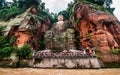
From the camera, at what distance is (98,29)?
107 ft

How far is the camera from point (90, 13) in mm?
34906

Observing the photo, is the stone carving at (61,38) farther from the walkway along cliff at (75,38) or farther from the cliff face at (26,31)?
the cliff face at (26,31)

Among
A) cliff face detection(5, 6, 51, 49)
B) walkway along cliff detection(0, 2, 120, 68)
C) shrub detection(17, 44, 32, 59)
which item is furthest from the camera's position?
cliff face detection(5, 6, 51, 49)

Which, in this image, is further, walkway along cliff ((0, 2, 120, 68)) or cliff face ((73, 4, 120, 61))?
cliff face ((73, 4, 120, 61))

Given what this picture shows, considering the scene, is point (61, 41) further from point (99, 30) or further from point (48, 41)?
point (99, 30)

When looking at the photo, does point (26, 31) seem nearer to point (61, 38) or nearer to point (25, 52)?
point (25, 52)

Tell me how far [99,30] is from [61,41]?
9.29 m

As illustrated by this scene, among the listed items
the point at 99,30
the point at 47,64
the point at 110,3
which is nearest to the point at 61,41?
the point at 99,30

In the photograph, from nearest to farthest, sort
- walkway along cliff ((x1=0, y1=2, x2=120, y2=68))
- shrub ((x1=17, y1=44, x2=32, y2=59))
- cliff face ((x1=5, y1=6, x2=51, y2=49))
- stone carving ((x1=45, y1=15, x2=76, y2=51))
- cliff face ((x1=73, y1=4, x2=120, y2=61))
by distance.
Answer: walkway along cliff ((x1=0, y1=2, x2=120, y2=68)), shrub ((x1=17, y1=44, x2=32, y2=59)), cliff face ((x1=73, y1=4, x2=120, y2=61)), cliff face ((x1=5, y1=6, x2=51, y2=49)), stone carving ((x1=45, y1=15, x2=76, y2=51))

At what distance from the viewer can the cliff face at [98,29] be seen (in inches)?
1234

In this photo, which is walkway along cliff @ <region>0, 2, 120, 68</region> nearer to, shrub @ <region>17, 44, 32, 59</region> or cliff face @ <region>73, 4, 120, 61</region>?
cliff face @ <region>73, 4, 120, 61</region>

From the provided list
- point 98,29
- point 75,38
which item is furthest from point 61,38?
point 98,29

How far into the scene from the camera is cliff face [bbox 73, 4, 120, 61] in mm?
31344

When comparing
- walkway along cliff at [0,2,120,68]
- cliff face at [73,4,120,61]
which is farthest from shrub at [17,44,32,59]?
cliff face at [73,4,120,61]
